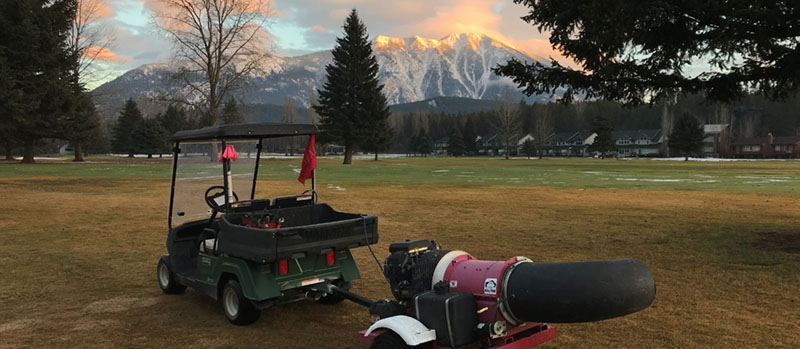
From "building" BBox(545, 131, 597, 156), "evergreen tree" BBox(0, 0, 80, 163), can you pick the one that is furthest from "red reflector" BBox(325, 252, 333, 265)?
"building" BBox(545, 131, 597, 156)

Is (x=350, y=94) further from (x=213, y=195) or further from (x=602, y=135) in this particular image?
(x=602, y=135)

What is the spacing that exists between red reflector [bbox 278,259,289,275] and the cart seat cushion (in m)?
0.98

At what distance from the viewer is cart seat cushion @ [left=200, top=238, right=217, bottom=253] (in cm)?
576

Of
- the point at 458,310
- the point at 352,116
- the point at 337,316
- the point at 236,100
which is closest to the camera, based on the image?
the point at 458,310

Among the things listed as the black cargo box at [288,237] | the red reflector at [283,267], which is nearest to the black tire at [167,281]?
the black cargo box at [288,237]

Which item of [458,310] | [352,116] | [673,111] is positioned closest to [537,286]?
[458,310]

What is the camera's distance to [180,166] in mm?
6570

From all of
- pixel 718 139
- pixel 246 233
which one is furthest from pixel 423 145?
pixel 246 233

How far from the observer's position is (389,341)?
3627mm

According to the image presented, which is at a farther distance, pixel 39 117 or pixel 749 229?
pixel 39 117

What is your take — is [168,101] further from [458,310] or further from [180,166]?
[458,310]

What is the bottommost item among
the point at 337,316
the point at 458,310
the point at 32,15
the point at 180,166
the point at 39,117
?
the point at 337,316

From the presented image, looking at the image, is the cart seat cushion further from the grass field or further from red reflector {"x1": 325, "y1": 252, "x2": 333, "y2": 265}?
red reflector {"x1": 325, "y1": 252, "x2": 333, "y2": 265}

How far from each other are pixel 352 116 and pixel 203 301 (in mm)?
55716
